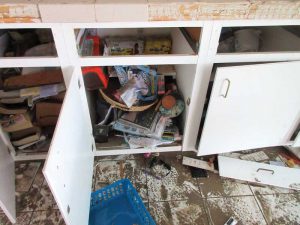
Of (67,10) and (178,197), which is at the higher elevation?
(67,10)

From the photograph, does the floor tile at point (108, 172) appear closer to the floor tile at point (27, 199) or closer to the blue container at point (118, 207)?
the blue container at point (118, 207)

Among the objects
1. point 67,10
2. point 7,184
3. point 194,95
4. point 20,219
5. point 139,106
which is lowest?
point 20,219

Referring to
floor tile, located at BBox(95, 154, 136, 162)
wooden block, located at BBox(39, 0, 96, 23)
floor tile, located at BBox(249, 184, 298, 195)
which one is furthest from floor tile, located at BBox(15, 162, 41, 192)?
floor tile, located at BBox(249, 184, 298, 195)

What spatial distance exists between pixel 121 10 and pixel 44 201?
1.00 meters

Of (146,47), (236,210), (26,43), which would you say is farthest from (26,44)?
(236,210)

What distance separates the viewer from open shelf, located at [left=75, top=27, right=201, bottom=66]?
0.94 metres

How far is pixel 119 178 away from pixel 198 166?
1.53 feet

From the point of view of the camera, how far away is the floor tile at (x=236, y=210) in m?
1.12

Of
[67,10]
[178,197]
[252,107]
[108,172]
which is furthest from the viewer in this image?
[108,172]

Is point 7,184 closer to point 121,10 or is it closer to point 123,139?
point 123,139

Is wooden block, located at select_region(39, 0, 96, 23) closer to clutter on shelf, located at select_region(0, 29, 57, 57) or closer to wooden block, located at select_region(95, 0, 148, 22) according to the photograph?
wooden block, located at select_region(95, 0, 148, 22)

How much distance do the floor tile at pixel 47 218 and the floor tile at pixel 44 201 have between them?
0.08 feet

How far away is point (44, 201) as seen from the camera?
3.84ft

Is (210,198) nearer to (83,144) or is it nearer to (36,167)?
(83,144)
